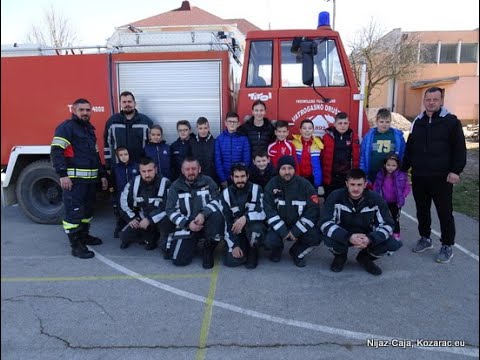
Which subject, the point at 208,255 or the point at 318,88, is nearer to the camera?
the point at 208,255

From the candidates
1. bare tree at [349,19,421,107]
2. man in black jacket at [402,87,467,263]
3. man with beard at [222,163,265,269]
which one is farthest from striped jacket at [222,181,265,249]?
bare tree at [349,19,421,107]

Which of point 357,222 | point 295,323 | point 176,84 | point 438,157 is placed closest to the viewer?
point 295,323

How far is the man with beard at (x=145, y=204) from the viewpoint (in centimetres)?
430

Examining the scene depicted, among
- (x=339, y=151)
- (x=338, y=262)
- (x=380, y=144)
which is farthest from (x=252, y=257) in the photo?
(x=380, y=144)

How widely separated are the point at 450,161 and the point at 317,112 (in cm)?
154

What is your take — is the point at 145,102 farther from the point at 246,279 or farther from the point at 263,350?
the point at 263,350

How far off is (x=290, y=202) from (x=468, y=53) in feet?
99.8

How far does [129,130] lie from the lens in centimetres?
469

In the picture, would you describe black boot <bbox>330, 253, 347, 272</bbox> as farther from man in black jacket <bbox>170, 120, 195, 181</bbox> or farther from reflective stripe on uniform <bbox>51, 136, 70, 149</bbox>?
reflective stripe on uniform <bbox>51, 136, 70, 149</bbox>

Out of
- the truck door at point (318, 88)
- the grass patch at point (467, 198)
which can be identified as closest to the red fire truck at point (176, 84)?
the truck door at point (318, 88)

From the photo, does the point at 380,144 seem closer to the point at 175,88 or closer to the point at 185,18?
the point at 175,88

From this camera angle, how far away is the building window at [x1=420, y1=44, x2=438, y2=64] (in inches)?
965

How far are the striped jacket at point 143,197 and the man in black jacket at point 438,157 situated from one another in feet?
9.12

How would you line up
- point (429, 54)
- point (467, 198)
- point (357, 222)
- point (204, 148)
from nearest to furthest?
point (357, 222)
point (204, 148)
point (467, 198)
point (429, 54)
